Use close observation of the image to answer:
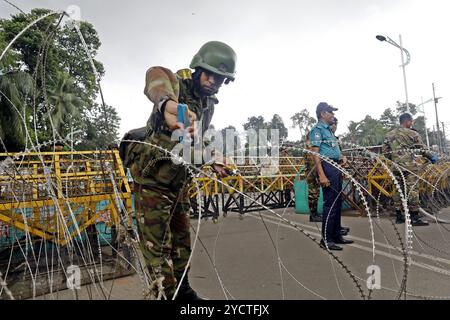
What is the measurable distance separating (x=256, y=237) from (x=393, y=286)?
2186 millimetres

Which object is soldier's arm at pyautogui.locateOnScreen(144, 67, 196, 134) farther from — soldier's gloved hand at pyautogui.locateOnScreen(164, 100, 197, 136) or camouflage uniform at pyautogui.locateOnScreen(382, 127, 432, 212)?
camouflage uniform at pyautogui.locateOnScreen(382, 127, 432, 212)

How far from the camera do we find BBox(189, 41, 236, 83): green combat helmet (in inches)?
72.9

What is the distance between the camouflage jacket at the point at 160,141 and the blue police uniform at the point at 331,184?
6.25 ft

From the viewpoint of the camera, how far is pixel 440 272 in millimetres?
2463

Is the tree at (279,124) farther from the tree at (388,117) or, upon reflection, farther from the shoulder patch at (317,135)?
the shoulder patch at (317,135)

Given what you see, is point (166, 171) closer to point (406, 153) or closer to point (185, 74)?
point (185, 74)

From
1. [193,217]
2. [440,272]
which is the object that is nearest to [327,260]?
[440,272]

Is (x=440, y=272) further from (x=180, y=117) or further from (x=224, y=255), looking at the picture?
(x=180, y=117)

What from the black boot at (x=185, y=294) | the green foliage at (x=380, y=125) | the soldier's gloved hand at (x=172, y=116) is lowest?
the black boot at (x=185, y=294)

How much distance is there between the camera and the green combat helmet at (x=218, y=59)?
185 cm

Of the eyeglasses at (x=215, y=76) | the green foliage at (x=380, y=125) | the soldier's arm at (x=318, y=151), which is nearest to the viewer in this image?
the eyeglasses at (x=215, y=76)

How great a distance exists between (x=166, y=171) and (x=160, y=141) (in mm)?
187

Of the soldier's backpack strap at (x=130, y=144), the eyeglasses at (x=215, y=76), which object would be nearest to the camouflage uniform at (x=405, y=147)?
the eyeglasses at (x=215, y=76)

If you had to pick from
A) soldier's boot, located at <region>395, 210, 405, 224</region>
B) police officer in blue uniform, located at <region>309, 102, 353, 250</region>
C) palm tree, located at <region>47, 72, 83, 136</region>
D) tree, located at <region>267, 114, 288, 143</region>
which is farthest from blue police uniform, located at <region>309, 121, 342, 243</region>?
tree, located at <region>267, 114, 288, 143</region>
